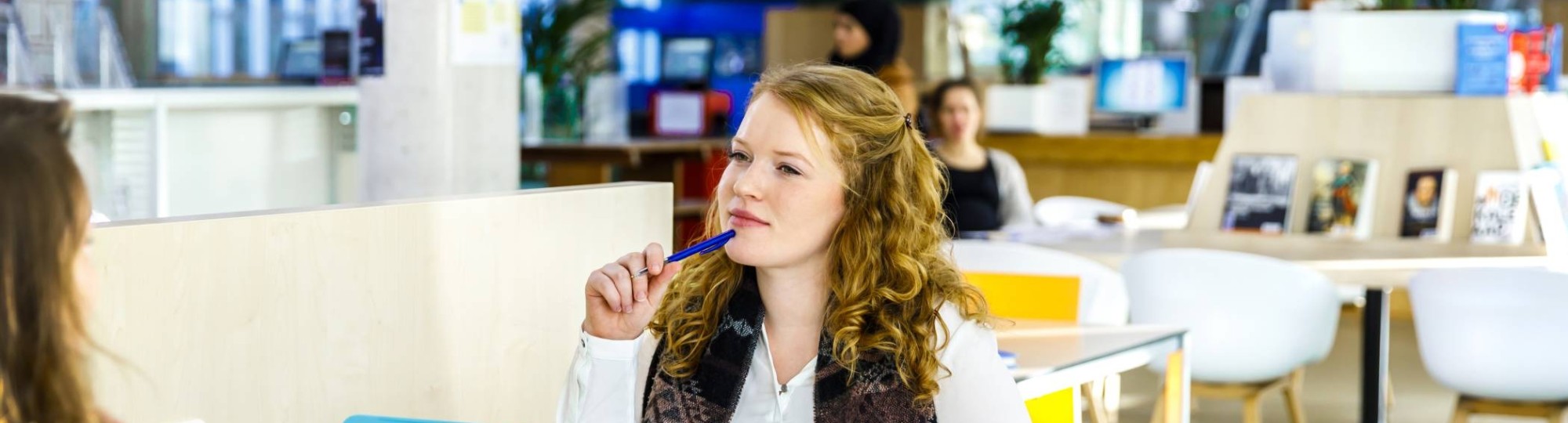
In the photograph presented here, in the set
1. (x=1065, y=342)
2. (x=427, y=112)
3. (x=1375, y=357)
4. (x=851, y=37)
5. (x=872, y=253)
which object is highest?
(x=851, y=37)

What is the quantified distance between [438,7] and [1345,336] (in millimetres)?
4673

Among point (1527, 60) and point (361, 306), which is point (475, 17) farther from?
point (1527, 60)

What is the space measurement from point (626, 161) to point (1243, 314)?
3.53 metres

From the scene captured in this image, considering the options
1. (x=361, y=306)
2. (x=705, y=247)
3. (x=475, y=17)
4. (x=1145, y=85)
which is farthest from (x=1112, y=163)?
(x=705, y=247)

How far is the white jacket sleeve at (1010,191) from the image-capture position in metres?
5.53

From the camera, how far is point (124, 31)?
6.30 metres

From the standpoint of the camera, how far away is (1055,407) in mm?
2566

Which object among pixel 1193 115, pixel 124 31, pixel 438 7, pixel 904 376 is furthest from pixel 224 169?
pixel 1193 115

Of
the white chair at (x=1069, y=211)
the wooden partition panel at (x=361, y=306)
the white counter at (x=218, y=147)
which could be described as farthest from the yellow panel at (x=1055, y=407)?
the white chair at (x=1069, y=211)

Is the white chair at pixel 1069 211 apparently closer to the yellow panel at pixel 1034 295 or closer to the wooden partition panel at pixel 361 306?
the yellow panel at pixel 1034 295

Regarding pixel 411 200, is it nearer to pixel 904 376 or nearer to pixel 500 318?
pixel 500 318

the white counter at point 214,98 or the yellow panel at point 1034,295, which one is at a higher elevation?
the white counter at point 214,98

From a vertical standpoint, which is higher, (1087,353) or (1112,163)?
(1112,163)

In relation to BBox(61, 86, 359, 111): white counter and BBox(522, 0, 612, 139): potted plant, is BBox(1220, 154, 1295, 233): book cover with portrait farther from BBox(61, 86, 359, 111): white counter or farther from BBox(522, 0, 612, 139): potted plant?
BBox(522, 0, 612, 139): potted plant
